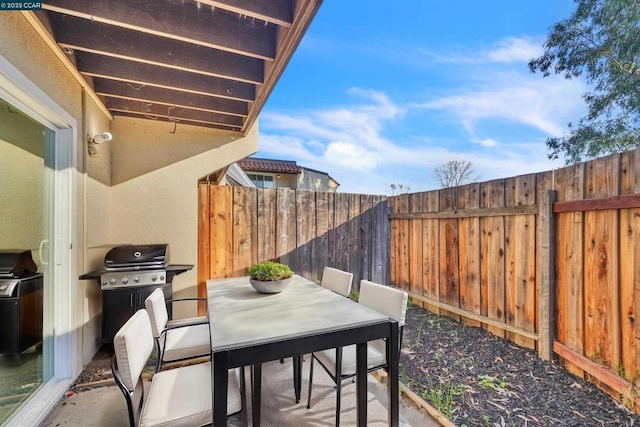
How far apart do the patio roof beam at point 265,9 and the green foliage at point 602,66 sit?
22.8 feet

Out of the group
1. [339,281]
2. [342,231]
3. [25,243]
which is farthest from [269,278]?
[342,231]

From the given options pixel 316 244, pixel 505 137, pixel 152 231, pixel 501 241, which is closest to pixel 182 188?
pixel 152 231

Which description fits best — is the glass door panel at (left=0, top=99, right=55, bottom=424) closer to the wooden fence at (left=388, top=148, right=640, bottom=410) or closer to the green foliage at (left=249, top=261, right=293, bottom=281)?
the green foliage at (left=249, top=261, right=293, bottom=281)

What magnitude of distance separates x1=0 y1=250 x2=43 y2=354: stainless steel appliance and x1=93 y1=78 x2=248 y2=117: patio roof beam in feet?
5.46

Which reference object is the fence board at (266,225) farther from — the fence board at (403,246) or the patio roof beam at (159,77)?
the fence board at (403,246)

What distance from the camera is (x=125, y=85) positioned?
2.70m

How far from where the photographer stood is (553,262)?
8.28 ft

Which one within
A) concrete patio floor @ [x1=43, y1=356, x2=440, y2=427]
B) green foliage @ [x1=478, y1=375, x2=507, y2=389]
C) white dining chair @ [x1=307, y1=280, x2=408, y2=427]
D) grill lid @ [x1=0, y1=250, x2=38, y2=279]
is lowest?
concrete patio floor @ [x1=43, y1=356, x2=440, y2=427]

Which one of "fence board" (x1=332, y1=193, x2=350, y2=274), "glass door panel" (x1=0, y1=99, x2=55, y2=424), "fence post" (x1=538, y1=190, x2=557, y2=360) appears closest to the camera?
"glass door panel" (x1=0, y1=99, x2=55, y2=424)

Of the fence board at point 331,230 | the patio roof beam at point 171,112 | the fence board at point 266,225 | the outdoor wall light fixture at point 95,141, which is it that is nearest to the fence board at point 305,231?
the fence board at point 331,230

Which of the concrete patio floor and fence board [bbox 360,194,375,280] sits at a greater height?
fence board [bbox 360,194,375,280]

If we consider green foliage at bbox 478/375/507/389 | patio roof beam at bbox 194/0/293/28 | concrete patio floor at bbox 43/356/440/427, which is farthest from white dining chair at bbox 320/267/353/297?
patio roof beam at bbox 194/0/293/28

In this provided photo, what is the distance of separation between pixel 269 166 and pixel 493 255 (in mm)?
8883

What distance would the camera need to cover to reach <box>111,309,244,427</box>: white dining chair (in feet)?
4.05
